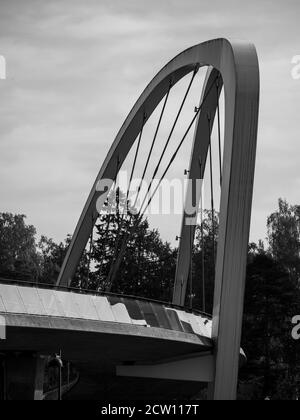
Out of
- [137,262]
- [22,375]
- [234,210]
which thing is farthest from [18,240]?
[234,210]

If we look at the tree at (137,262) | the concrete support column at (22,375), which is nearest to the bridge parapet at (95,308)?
the concrete support column at (22,375)

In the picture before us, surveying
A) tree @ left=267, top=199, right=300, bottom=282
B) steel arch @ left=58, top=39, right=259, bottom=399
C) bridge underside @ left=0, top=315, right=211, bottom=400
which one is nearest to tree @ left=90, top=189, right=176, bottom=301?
tree @ left=267, top=199, right=300, bottom=282

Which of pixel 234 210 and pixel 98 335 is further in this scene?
pixel 234 210

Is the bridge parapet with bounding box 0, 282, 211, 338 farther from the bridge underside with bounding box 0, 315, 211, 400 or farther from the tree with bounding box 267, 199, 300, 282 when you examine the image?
the tree with bounding box 267, 199, 300, 282

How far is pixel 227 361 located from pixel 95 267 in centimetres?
6274

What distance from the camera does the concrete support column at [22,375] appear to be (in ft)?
116

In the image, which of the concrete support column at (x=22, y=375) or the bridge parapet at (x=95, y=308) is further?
the concrete support column at (x=22, y=375)

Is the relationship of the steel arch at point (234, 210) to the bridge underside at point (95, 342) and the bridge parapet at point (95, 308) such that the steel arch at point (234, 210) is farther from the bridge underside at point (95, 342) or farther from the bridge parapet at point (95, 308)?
the bridge parapet at point (95, 308)

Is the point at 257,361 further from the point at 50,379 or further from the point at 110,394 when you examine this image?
the point at 110,394

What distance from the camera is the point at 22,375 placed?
3547 centimetres

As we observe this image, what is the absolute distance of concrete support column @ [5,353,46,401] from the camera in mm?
35312

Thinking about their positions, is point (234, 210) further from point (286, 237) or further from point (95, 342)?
point (286, 237)

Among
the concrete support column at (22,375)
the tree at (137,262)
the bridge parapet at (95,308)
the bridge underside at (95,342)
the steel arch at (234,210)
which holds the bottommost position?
the concrete support column at (22,375)
